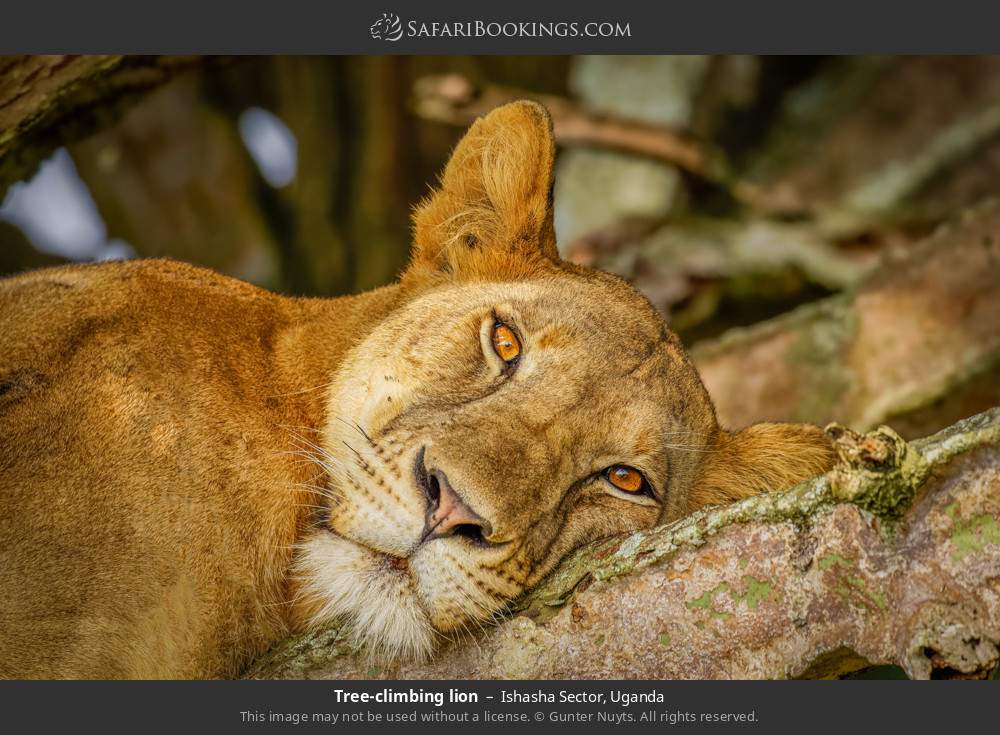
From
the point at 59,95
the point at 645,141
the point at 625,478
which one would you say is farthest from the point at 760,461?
the point at 645,141

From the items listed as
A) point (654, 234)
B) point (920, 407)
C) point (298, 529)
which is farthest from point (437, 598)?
point (654, 234)

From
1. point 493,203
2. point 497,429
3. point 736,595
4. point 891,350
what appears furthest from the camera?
point 891,350

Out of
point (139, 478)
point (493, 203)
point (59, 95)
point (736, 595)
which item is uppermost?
point (59, 95)

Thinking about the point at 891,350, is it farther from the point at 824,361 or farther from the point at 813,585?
the point at 813,585

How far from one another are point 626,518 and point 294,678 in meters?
1.59

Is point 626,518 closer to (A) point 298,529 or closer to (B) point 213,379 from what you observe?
(A) point 298,529

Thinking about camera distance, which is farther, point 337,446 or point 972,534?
point 337,446

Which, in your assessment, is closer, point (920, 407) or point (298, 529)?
point (298, 529)

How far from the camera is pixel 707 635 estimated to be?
3.27 m

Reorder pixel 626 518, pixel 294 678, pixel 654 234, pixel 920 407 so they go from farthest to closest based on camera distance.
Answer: pixel 654 234, pixel 920 407, pixel 626 518, pixel 294 678

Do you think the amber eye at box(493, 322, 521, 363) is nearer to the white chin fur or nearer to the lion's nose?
the lion's nose

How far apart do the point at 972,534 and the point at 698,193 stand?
819 centimetres

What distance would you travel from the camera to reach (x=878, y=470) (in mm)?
3033

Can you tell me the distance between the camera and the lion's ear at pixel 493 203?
5027 mm
